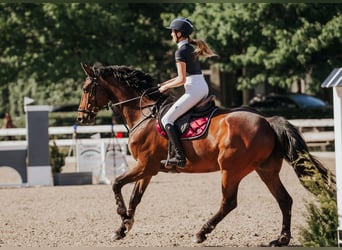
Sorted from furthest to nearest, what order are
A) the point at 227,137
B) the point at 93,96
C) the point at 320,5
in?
the point at 320,5 → the point at 93,96 → the point at 227,137

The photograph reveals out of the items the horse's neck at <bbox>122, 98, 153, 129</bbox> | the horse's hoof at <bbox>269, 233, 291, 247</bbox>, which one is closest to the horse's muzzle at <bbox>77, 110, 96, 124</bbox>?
the horse's neck at <bbox>122, 98, 153, 129</bbox>

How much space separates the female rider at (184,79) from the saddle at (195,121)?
0.07 m

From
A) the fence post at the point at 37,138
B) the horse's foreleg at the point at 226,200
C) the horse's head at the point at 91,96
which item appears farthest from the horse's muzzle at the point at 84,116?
the fence post at the point at 37,138

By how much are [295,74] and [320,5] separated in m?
2.26

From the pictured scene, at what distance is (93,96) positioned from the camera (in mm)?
10422

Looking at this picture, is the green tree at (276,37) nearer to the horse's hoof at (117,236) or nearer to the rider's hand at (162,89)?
the rider's hand at (162,89)

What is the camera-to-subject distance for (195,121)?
967 cm

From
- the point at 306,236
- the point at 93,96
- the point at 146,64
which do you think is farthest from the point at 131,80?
the point at 146,64

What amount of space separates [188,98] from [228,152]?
809 millimetres

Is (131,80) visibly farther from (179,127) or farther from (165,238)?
(165,238)

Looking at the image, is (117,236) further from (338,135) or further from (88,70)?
(338,135)

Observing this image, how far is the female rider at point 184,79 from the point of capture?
373 inches

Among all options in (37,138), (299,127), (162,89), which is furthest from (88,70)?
(299,127)

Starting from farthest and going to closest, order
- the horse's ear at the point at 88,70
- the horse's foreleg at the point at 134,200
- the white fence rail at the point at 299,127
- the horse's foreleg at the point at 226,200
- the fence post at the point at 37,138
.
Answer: the white fence rail at the point at 299,127, the fence post at the point at 37,138, the horse's ear at the point at 88,70, the horse's foreleg at the point at 134,200, the horse's foreleg at the point at 226,200
